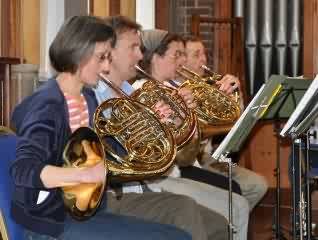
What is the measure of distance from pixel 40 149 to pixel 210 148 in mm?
2358

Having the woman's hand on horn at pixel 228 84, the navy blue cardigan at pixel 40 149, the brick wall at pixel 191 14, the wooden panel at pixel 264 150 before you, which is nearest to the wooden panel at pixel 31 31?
the woman's hand on horn at pixel 228 84

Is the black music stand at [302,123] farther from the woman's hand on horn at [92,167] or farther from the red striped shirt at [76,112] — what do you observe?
the woman's hand on horn at [92,167]

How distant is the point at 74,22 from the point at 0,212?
2.39ft

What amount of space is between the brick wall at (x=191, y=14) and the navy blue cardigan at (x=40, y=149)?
3941 millimetres

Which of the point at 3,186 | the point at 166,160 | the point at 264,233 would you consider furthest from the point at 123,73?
the point at 264,233

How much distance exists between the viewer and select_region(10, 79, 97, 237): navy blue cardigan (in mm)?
2174

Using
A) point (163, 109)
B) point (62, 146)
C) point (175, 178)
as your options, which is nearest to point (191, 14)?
point (175, 178)

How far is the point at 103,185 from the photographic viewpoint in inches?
Result: 85.8

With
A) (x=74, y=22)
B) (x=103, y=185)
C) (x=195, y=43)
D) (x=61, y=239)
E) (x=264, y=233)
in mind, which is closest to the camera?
(x=103, y=185)

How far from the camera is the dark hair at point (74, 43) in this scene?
2469 millimetres

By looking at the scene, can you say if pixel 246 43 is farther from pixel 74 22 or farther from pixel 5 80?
pixel 74 22

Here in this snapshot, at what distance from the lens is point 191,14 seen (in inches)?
245

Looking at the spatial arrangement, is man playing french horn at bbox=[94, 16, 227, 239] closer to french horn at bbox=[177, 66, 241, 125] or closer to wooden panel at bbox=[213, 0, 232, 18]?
french horn at bbox=[177, 66, 241, 125]

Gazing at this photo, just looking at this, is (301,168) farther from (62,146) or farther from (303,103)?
(62,146)
